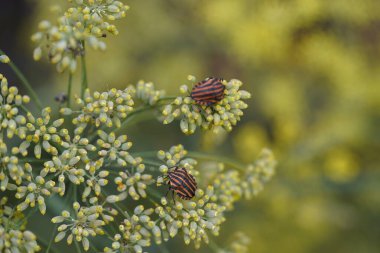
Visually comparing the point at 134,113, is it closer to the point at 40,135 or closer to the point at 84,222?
the point at 40,135

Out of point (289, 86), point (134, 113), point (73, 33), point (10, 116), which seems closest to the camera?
point (73, 33)

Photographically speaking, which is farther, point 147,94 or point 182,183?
point 147,94

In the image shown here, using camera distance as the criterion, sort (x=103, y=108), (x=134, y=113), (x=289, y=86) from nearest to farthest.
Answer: (x=103, y=108) < (x=134, y=113) < (x=289, y=86)

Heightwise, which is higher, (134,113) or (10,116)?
(134,113)

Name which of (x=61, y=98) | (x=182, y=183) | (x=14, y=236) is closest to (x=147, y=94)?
(x=61, y=98)

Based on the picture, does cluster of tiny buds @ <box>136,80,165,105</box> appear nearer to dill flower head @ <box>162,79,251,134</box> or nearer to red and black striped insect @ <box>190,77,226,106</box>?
dill flower head @ <box>162,79,251,134</box>

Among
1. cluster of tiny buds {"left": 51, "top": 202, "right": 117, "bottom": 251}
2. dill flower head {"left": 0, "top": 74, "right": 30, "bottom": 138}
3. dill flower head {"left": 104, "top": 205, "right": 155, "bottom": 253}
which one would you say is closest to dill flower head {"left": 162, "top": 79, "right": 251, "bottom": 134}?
dill flower head {"left": 104, "top": 205, "right": 155, "bottom": 253}

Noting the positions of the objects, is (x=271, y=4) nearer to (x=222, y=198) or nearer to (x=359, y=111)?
(x=359, y=111)

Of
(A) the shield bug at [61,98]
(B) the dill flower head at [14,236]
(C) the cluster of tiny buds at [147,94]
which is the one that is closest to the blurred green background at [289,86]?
(A) the shield bug at [61,98]
